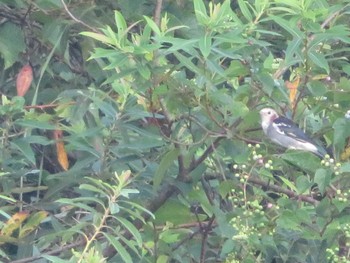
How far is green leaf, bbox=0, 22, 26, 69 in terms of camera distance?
511cm

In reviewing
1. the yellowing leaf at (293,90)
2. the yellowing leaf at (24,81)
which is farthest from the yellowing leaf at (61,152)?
the yellowing leaf at (293,90)

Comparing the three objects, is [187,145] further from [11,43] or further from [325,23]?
[11,43]

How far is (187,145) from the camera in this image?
167 inches

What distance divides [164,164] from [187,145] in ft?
0.33

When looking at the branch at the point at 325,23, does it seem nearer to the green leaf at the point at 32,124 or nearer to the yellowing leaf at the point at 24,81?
the green leaf at the point at 32,124

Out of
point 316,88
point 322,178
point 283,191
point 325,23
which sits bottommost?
point 283,191

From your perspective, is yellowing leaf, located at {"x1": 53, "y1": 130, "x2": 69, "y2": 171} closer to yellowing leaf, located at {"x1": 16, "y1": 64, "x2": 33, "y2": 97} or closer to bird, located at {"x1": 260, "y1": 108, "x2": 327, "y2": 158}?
yellowing leaf, located at {"x1": 16, "y1": 64, "x2": 33, "y2": 97}

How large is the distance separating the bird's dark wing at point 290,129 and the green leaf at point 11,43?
110 centimetres

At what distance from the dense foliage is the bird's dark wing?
0.04 m

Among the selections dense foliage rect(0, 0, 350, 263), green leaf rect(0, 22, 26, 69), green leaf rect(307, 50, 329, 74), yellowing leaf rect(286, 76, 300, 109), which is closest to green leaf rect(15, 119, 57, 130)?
dense foliage rect(0, 0, 350, 263)

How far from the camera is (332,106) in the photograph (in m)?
4.27

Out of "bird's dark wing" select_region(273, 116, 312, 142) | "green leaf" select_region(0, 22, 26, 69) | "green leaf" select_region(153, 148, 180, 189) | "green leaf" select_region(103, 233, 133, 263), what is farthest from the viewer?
"green leaf" select_region(0, 22, 26, 69)

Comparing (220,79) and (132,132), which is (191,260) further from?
(220,79)

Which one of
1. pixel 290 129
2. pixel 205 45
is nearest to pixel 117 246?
pixel 205 45
